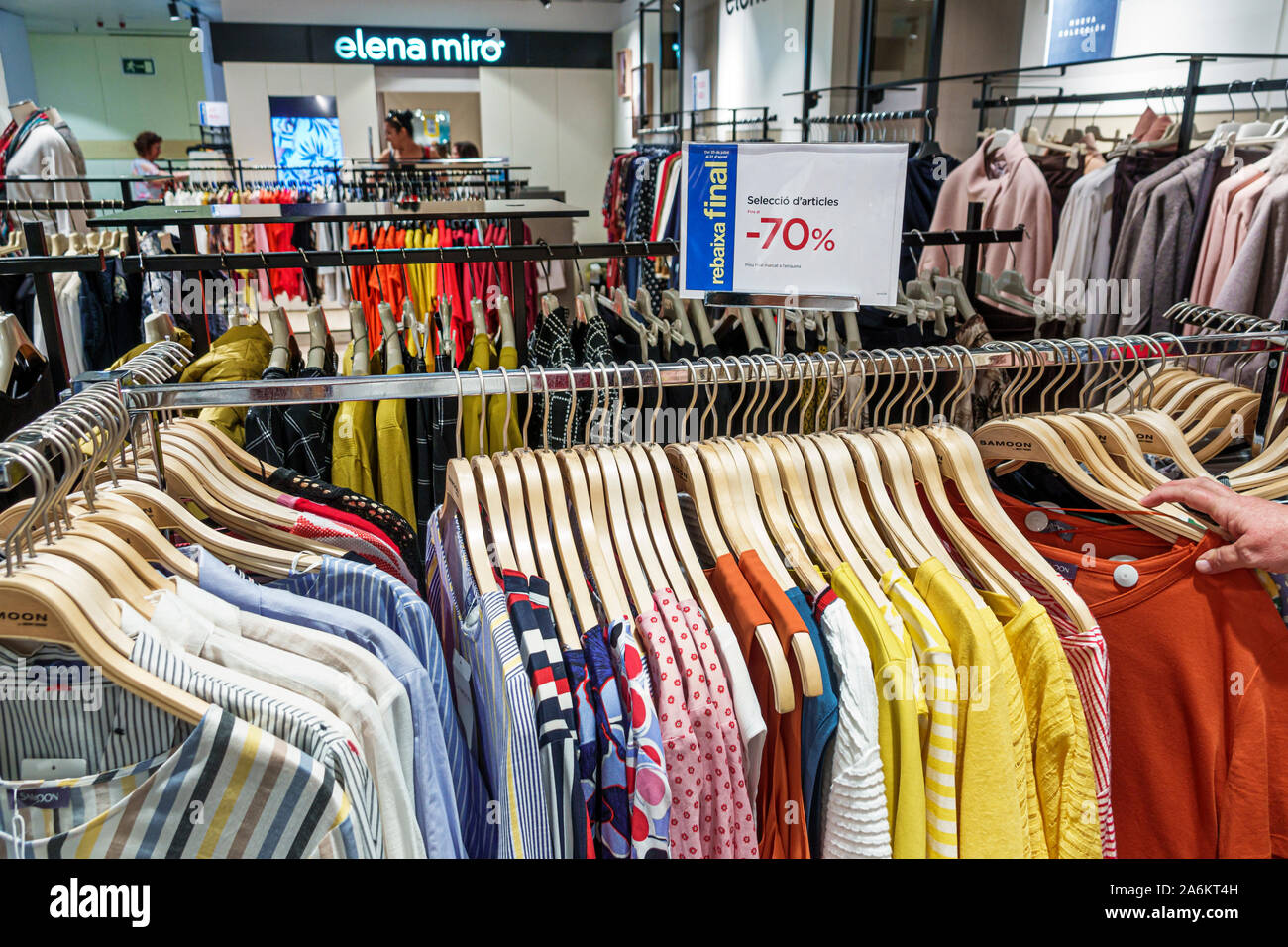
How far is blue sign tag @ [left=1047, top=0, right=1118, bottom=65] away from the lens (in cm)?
372

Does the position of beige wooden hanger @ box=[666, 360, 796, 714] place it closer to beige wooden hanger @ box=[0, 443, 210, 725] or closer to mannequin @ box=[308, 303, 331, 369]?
beige wooden hanger @ box=[0, 443, 210, 725]

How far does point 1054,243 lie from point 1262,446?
2433 mm

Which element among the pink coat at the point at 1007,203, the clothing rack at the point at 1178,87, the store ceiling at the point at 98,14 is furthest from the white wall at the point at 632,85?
the pink coat at the point at 1007,203

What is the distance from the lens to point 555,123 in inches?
384

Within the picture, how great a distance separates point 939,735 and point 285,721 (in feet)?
2.42

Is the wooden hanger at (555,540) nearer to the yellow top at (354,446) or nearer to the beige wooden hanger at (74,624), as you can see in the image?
the beige wooden hanger at (74,624)

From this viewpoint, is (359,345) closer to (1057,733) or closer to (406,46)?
(1057,733)


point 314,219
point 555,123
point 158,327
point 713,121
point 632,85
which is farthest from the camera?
point 555,123

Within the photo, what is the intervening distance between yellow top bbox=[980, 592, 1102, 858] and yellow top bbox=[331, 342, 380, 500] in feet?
3.95

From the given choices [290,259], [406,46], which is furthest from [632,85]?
[290,259]

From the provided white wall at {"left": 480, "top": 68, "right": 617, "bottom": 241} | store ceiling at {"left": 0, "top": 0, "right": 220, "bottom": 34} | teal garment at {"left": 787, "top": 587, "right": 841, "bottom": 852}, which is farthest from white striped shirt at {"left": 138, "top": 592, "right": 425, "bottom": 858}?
store ceiling at {"left": 0, "top": 0, "right": 220, "bottom": 34}

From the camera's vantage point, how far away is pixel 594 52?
31.8ft

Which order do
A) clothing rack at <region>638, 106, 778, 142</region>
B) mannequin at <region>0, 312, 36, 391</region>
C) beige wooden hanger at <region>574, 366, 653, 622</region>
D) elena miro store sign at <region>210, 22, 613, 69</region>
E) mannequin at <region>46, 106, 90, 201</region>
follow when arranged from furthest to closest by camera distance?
elena miro store sign at <region>210, 22, 613, 69</region> → clothing rack at <region>638, 106, 778, 142</region> → mannequin at <region>46, 106, 90, 201</region> → mannequin at <region>0, 312, 36, 391</region> → beige wooden hanger at <region>574, 366, 653, 622</region>
